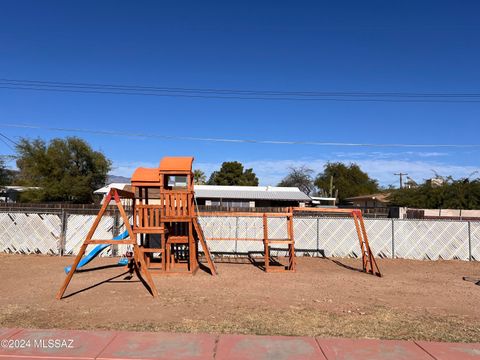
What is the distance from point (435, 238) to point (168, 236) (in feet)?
33.5

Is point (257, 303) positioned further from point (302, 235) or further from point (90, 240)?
point (302, 235)

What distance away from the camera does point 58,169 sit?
150ft

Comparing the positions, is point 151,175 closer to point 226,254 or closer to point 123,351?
point 226,254

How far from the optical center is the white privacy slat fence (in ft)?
51.1

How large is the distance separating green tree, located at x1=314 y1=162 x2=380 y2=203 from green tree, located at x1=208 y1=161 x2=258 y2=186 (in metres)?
15.9

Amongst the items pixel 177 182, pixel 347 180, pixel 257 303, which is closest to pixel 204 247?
pixel 177 182

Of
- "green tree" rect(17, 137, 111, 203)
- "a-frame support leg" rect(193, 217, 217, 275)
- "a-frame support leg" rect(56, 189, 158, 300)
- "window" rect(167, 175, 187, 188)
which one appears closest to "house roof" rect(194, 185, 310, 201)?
"green tree" rect(17, 137, 111, 203)

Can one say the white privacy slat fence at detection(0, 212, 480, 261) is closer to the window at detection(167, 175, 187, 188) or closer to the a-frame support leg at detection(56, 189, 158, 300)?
the window at detection(167, 175, 187, 188)

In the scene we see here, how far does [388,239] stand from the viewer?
53.4 ft

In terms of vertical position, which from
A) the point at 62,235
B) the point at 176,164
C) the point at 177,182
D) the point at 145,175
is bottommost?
the point at 62,235

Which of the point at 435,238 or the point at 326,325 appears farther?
the point at 435,238

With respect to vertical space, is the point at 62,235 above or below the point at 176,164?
below

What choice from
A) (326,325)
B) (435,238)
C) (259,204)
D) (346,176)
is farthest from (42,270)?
(346,176)

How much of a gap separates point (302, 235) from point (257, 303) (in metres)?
8.61
